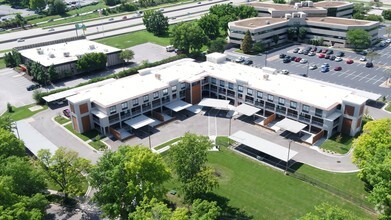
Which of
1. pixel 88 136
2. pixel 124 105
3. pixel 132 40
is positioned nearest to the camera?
pixel 88 136

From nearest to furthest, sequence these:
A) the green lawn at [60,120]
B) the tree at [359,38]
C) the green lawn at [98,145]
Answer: the green lawn at [98,145] < the green lawn at [60,120] < the tree at [359,38]

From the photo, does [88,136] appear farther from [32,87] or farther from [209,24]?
[209,24]

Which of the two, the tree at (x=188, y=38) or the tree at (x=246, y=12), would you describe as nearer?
the tree at (x=188, y=38)

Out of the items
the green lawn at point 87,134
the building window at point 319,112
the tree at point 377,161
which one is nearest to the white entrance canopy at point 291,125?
the building window at point 319,112

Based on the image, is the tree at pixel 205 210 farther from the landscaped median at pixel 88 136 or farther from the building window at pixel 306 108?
the building window at pixel 306 108

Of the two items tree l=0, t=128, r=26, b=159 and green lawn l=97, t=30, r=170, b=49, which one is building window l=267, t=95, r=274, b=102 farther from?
green lawn l=97, t=30, r=170, b=49

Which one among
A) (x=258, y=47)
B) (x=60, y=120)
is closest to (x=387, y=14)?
(x=258, y=47)

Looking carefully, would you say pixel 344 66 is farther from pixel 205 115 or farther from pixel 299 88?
pixel 205 115
